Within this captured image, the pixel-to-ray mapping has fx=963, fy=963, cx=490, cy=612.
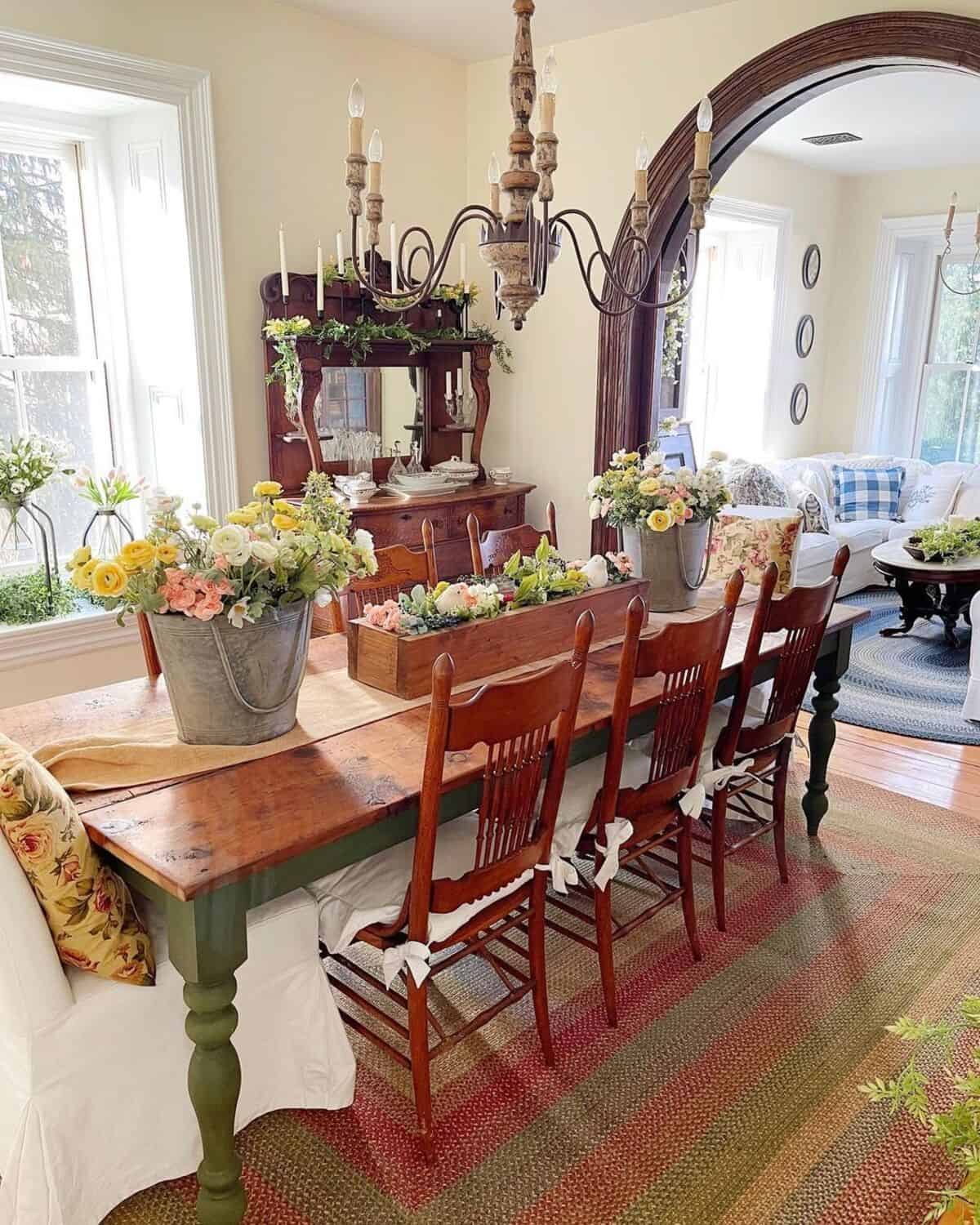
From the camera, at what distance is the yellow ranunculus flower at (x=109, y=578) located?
1790 millimetres

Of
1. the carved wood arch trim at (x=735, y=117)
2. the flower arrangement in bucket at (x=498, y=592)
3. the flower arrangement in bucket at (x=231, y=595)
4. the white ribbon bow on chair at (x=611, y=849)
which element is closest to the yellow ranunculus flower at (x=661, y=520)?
the flower arrangement in bucket at (x=498, y=592)

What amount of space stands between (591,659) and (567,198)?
2.67 metres

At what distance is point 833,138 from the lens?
6180 mm

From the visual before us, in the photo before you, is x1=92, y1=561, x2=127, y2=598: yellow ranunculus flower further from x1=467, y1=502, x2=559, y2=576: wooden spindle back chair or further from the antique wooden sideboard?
the antique wooden sideboard

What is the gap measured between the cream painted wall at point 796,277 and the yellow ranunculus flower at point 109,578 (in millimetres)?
5745

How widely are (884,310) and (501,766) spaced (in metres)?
6.91

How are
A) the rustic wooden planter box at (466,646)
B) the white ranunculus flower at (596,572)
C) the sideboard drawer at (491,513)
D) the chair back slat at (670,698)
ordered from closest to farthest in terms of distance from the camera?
the chair back slat at (670,698) → the rustic wooden planter box at (466,646) → the white ranunculus flower at (596,572) → the sideboard drawer at (491,513)

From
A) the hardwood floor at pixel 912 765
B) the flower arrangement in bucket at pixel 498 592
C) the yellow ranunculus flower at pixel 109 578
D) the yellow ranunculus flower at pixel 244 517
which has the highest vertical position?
the yellow ranunculus flower at pixel 244 517

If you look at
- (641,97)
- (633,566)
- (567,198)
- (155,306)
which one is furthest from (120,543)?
(641,97)

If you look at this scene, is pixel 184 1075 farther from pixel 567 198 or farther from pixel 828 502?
pixel 828 502

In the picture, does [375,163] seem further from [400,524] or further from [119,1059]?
[400,524]

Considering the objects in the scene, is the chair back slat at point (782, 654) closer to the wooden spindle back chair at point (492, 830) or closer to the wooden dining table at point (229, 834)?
the wooden dining table at point (229, 834)

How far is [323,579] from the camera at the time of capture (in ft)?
6.44

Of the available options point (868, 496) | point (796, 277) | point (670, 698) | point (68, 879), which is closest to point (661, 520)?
point (670, 698)
